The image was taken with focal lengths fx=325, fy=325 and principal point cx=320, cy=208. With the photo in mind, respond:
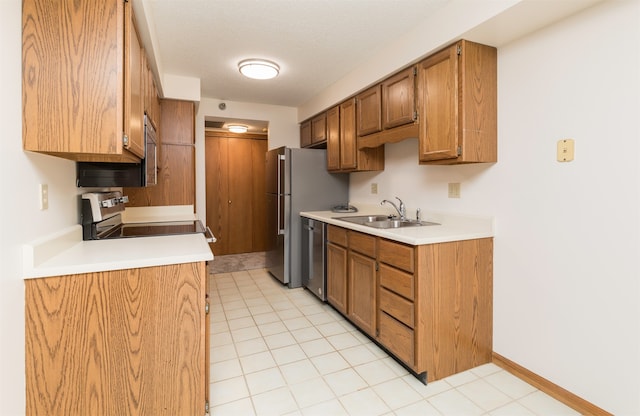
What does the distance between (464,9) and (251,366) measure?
2548mm

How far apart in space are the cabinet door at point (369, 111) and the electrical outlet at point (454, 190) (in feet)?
2.54

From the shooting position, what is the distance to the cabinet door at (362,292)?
2365 mm

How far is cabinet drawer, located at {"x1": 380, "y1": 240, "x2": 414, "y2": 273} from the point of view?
6.42 feet

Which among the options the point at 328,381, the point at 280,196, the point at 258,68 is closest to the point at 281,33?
the point at 258,68

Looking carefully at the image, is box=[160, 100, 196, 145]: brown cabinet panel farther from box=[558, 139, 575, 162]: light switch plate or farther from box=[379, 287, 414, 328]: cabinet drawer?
box=[558, 139, 575, 162]: light switch plate

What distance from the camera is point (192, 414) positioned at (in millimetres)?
1489

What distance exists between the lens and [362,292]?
2500 mm

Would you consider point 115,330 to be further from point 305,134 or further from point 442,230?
point 305,134

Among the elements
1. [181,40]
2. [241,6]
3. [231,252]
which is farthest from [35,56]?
[231,252]

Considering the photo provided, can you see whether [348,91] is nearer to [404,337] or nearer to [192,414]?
[404,337]

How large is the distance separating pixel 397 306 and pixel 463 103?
4.38ft

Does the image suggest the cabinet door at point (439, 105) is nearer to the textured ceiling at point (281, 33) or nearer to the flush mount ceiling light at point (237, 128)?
the textured ceiling at point (281, 33)

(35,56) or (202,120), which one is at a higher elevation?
(202,120)

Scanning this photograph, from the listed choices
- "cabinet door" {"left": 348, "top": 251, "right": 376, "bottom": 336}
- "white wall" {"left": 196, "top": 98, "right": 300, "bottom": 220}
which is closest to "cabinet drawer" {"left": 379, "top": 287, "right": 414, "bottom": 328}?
"cabinet door" {"left": 348, "top": 251, "right": 376, "bottom": 336}
